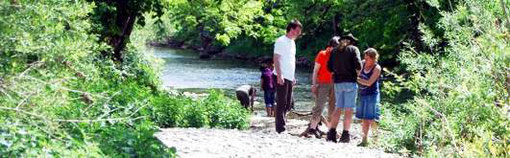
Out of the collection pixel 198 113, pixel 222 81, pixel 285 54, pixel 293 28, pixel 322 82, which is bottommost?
pixel 222 81

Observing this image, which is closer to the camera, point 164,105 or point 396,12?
point 164,105

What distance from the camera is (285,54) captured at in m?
9.84

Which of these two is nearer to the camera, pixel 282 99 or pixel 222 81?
pixel 282 99

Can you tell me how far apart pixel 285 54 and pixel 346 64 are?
83 centimetres

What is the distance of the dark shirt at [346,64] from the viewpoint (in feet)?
32.3

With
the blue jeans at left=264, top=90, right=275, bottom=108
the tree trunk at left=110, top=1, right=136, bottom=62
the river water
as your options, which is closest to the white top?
the tree trunk at left=110, top=1, right=136, bottom=62

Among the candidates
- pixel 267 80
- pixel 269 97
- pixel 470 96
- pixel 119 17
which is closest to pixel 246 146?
pixel 470 96

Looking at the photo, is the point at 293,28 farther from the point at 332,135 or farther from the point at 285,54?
the point at 332,135

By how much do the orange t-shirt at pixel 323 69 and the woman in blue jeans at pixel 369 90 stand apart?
2.80 ft

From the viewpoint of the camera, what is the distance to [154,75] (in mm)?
16594

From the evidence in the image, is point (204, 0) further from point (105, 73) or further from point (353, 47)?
point (353, 47)

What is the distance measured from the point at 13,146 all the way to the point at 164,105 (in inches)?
218

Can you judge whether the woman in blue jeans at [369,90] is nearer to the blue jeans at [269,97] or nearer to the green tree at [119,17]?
the green tree at [119,17]

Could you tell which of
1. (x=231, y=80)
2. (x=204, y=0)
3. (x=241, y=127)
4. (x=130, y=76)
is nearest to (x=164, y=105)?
(x=241, y=127)
